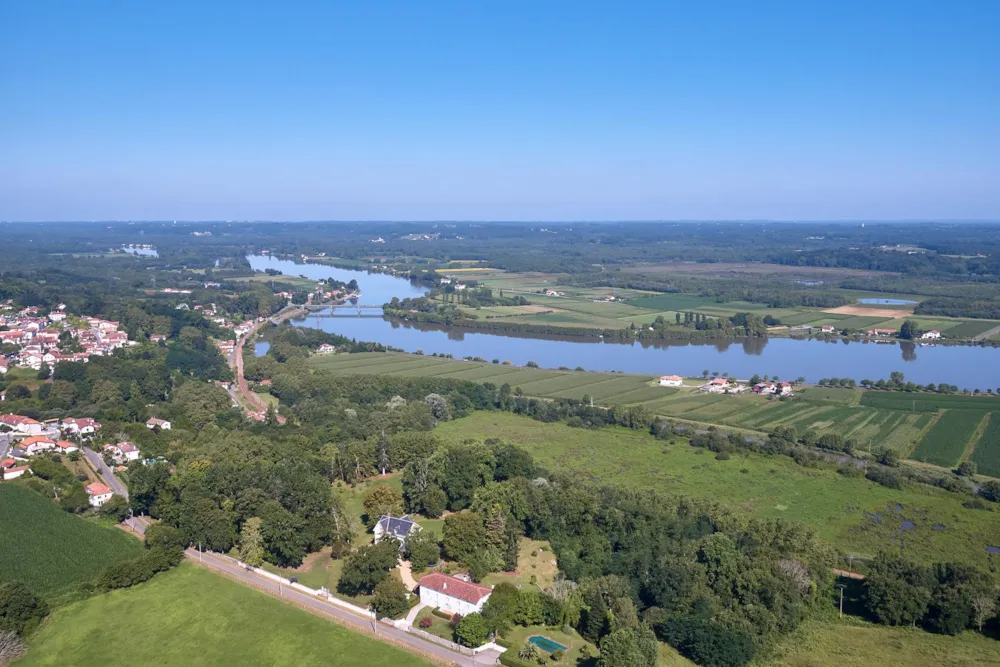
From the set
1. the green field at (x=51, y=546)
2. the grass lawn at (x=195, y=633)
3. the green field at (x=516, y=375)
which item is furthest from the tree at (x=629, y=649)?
the green field at (x=516, y=375)

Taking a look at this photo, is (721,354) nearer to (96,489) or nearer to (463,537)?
(463,537)

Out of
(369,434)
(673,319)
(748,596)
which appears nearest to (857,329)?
(673,319)

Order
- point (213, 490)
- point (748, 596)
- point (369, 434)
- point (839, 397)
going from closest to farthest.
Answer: point (748, 596) → point (213, 490) → point (369, 434) → point (839, 397)

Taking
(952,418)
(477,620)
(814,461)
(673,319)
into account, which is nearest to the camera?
(477,620)

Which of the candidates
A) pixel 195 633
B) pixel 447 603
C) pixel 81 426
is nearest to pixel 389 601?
pixel 447 603

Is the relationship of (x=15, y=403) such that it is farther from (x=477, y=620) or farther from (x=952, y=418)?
(x=952, y=418)

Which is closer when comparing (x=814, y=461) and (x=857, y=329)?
(x=814, y=461)
